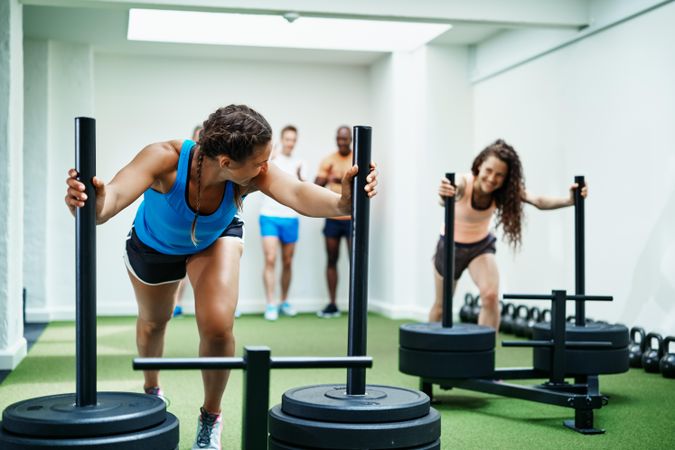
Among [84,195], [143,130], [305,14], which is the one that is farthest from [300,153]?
[84,195]

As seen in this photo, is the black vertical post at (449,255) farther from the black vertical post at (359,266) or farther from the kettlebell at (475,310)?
the kettlebell at (475,310)

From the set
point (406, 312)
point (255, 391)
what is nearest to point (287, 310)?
point (406, 312)

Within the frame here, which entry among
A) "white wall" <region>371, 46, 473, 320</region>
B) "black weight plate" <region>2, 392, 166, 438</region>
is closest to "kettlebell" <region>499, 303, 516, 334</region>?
"white wall" <region>371, 46, 473, 320</region>

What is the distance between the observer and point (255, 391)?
5.17 ft

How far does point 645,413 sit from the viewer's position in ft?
11.2

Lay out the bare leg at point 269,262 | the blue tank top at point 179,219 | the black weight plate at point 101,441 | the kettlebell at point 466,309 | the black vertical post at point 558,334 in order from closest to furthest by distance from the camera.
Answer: the black weight plate at point 101,441 → the blue tank top at point 179,219 → the black vertical post at point 558,334 → the kettlebell at point 466,309 → the bare leg at point 269,262

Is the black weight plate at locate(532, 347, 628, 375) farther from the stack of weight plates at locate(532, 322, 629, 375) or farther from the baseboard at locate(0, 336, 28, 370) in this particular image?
the baseboard at locate(0, 336, 28, 370)

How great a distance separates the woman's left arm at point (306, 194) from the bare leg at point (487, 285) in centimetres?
206

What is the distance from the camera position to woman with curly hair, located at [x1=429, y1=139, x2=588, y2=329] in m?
4.02

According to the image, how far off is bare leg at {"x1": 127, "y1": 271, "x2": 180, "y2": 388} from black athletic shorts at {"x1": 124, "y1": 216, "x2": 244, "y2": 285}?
4 cm

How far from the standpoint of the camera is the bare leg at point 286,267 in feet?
23.8

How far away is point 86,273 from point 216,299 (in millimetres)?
770

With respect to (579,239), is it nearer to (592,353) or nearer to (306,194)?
(592,353)

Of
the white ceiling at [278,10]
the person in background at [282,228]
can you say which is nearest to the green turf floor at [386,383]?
the person in background at [282,228]
